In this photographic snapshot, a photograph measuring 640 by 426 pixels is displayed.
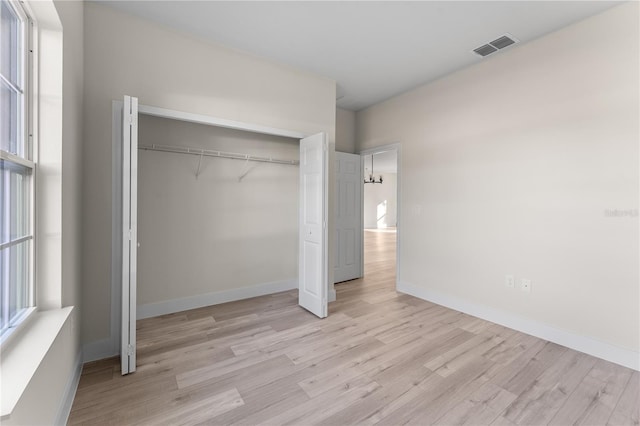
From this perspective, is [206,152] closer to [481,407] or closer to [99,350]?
[99,350]

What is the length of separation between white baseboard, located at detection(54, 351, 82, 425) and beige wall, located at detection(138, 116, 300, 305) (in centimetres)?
103

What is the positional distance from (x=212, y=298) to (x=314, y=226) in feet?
5.02

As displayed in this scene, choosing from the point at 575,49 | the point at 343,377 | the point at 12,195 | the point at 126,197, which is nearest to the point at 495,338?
the point at 343,377

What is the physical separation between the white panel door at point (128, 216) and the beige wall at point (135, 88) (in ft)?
1.65

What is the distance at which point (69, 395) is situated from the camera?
178 centimetres

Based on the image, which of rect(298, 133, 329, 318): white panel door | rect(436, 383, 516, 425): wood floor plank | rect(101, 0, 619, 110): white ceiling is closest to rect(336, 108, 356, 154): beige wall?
rect(101, 0, 619, 110): white ceiling

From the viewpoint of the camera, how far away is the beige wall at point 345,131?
4.85m

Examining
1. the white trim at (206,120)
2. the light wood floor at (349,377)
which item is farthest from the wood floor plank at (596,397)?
the white trim at (206,120)

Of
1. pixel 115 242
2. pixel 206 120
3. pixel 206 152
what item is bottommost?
pixel 115 242

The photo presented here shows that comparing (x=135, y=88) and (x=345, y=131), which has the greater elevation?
(x=345, y=131)

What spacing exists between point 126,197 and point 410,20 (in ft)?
8.94

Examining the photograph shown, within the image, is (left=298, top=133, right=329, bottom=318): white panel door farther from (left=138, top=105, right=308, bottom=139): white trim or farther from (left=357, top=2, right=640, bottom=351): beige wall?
(left=357, top=2, right=640, bottom=351): beige wall

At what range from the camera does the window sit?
1.33m

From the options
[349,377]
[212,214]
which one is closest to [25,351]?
[349,377]
